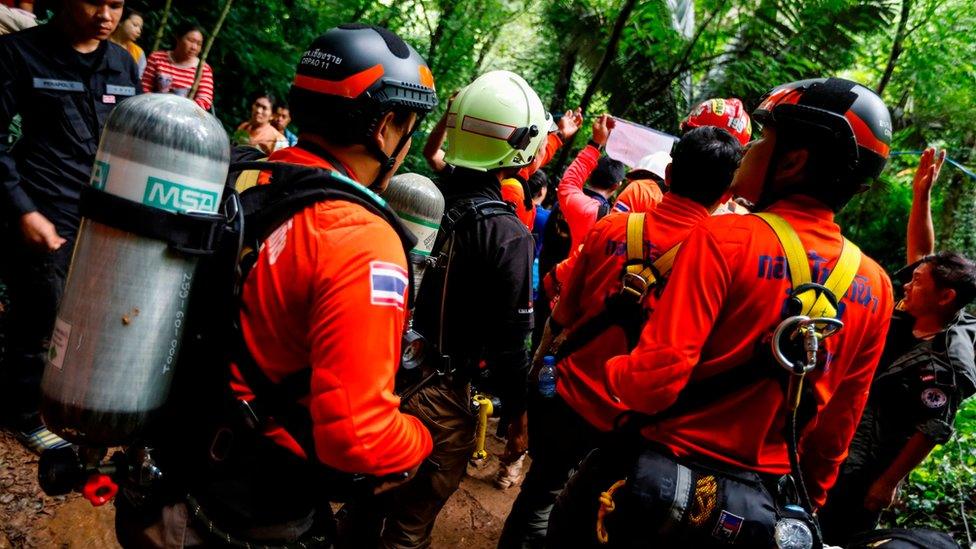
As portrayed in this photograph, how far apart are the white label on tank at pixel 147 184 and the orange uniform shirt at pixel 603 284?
1899 millimetres

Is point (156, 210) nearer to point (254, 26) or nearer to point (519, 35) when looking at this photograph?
point (254, 26)

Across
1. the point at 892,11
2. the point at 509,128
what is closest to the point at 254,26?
the point at 509,128

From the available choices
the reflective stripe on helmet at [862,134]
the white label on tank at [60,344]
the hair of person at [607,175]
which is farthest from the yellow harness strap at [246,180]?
the hair of person at [607,175]

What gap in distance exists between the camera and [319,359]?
4.65ft

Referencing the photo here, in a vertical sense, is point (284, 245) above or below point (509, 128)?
below

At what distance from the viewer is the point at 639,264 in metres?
2.75

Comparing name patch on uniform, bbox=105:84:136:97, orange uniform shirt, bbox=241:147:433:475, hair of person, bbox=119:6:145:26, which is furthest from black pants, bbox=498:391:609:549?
hair of person, bbox=119:6:145:26

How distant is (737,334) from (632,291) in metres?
0.64

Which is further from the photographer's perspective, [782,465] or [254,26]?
[254,26]

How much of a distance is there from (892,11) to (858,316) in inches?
358

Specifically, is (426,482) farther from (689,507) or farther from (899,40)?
(899,40)

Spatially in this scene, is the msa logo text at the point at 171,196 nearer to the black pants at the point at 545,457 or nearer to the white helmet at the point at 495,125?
the white helmet at the point at 495,125

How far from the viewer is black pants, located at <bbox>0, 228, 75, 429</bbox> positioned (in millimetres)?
3307

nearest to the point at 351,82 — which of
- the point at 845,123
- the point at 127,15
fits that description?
the point at 845,123
